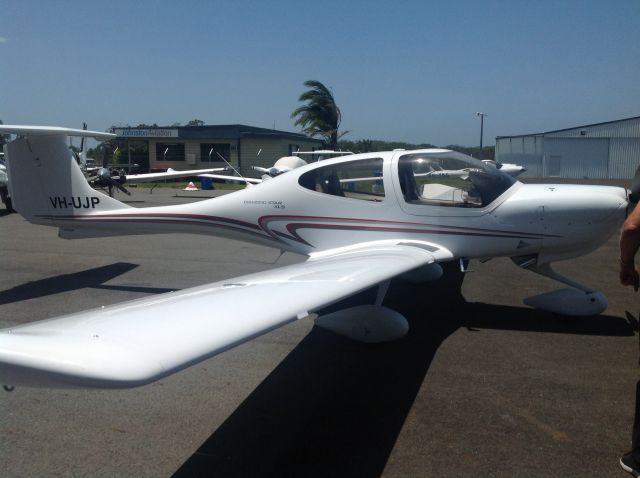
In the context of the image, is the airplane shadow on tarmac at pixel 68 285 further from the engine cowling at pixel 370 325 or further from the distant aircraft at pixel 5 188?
the distant aircraft at pixel 5 188

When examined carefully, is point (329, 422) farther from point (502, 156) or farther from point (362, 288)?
point (502, 156)

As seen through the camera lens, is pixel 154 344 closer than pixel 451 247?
Yes

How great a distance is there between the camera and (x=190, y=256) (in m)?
9.70

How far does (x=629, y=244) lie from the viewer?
2.75 m

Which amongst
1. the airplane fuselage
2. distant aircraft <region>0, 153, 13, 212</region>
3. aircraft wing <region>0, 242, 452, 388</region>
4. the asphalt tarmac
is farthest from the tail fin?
distant aircraft <region>0, 153, 13, 212</region>

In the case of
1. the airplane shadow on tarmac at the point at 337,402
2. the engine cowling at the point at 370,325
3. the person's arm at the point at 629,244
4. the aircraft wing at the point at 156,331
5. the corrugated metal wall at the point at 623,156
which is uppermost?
the corrugated metal wall at the point at 623,156

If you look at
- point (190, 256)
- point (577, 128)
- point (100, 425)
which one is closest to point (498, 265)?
point (190, 256)

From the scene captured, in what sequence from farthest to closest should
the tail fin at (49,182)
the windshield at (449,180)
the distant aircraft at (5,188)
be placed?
the distant aircraft at (5,188), the tail fin at (49,182), the windshield at (449,180)

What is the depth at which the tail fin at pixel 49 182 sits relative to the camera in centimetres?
689

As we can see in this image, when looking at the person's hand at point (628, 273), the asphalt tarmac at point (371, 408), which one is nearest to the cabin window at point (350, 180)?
the asphalt tarmac at point (371, 408)

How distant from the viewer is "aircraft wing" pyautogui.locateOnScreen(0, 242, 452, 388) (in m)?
1.96

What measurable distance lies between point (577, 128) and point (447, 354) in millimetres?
48053

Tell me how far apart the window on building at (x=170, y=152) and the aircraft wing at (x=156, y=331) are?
43184 millimetres

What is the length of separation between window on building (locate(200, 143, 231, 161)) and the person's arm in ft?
138
